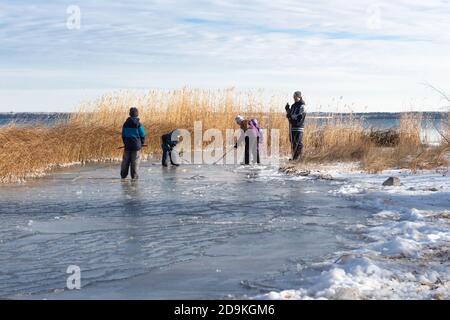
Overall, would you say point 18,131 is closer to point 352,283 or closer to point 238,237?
point 238,237

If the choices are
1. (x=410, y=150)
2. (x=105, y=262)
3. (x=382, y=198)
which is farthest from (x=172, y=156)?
(x=105, y=262)

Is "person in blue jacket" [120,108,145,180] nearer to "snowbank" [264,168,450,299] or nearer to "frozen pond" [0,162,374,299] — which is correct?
"frozen pond" [0,162,374,299]

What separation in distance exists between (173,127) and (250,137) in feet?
19.7

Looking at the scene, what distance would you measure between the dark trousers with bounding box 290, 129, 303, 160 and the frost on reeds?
0.24 meters

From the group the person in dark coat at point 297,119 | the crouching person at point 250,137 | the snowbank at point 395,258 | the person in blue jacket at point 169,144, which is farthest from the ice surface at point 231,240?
the crouching person at point 250,137

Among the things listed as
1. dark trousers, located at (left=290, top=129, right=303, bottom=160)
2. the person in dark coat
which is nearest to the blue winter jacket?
the person in dark coat

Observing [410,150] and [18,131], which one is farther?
[410,150]

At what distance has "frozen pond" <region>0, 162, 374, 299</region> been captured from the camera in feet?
17.6

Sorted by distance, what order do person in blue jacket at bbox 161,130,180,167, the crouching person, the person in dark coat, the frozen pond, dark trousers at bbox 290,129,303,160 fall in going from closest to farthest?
the frozen pond
the person in dark coat
dark trousers at bbox 290,129,303,160
person in blue jacket at bbox 161,130,180,167
the crouching person

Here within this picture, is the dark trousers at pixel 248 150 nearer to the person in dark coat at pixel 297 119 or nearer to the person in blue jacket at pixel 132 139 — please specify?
the person in dark coat at pixel 297 119

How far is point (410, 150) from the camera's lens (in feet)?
53.5

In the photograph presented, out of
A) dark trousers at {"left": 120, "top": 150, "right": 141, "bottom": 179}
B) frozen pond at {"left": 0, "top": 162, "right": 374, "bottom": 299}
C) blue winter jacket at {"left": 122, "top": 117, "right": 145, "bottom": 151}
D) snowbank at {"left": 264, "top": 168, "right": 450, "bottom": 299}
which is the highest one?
blue winter jacket at {"left": 122, "top": 117, "right": 145, "bottom": 151}

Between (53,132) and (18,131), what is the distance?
2.51 m

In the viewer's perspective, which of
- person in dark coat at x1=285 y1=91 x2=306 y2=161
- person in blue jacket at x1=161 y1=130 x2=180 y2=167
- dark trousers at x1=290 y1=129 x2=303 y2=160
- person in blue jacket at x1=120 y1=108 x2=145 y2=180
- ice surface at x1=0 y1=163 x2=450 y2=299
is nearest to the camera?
ice surface at x1=0 y1=163 x2=450 y2=299
